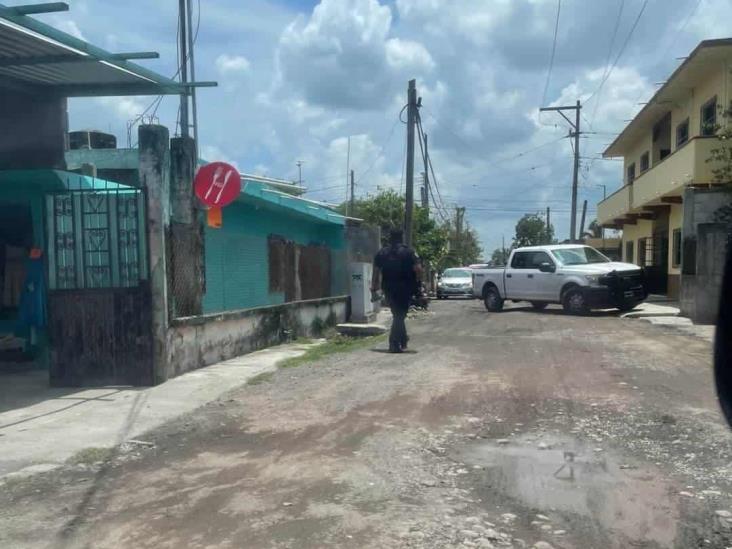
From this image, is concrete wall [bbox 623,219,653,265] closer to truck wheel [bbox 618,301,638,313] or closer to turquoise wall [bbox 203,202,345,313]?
truck wheel [bbox 618,301,638,313]

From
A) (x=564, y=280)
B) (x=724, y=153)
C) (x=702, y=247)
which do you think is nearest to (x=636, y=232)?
(x=564, y=280)

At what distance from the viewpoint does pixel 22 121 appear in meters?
11.3

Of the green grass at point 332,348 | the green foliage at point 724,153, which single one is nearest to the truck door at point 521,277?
the green foliage at point 724,153

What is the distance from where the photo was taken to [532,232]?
69938 mm

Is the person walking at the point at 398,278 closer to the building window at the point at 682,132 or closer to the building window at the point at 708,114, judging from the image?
the building window at the point at 708,114

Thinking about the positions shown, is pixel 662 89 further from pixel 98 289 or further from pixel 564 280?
pixel 98 289

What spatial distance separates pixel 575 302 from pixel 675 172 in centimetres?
541

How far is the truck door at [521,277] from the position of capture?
20547mm

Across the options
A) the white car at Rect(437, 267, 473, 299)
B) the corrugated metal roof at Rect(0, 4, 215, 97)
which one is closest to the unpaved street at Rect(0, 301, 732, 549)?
the corrugated metal roof at Rect(0, 4, 215, 97)

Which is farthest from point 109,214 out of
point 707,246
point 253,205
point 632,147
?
point 632,147

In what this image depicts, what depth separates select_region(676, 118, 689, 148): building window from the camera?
2411 centimetres

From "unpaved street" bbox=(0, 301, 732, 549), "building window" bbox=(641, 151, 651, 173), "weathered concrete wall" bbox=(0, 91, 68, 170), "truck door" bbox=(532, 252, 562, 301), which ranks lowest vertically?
"unpaved street" bbox=(0, 301, 732, 549)

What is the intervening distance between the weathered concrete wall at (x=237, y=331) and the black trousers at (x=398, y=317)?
99.8 inches

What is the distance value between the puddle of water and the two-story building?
1194 cm
